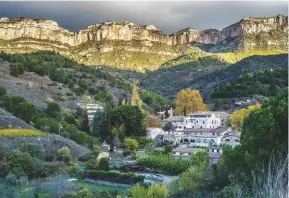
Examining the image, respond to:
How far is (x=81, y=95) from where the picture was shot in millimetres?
55750

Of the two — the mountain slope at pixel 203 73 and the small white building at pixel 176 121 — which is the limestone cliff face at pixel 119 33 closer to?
the mountain slope at pixel 203 73

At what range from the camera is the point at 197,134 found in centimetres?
4297

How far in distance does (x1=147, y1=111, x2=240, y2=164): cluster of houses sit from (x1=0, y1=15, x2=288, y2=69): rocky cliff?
3401 inches

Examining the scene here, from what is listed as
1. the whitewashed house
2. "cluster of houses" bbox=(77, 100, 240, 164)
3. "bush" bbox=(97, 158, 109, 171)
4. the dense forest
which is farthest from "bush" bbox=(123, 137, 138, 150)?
the dense forest

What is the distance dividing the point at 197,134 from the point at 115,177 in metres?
16.8

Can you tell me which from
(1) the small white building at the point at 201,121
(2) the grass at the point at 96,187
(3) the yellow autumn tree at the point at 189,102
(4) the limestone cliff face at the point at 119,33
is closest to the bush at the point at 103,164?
(2) the grass at the point at 96,187

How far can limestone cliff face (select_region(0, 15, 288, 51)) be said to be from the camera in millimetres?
142875

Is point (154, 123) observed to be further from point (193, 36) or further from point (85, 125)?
point (193, 36)

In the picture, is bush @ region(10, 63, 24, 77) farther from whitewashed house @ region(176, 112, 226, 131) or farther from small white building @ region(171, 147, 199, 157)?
small white building @ region(171, 147, 199, 157)

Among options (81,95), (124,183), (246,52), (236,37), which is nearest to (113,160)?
(124,183)

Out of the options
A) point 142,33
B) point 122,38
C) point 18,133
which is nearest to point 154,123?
point 18,133

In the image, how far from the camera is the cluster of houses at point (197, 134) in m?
36.9

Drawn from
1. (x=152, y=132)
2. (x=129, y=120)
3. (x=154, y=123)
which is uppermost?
(x=129, y=120)

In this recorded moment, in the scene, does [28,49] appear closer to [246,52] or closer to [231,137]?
[246,52]
